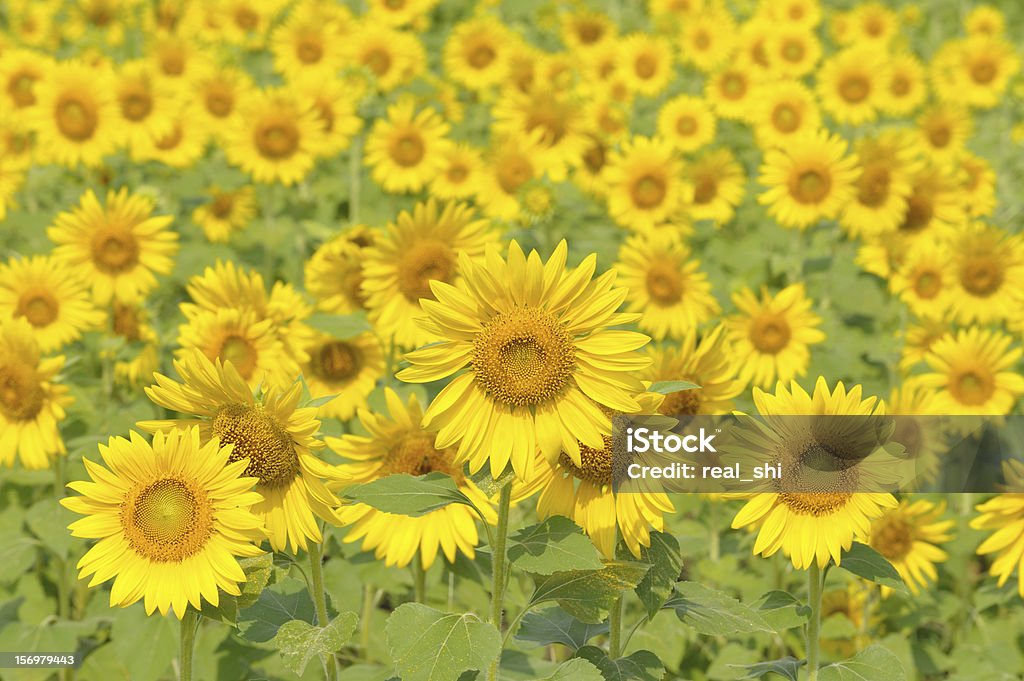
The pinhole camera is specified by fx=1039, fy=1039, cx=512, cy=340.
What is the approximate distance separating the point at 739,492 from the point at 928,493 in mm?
2507

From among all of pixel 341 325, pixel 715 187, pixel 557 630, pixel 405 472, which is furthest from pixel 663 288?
pixel 557 630

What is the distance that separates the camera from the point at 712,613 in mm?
2521

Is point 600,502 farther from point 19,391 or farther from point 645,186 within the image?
point 645,186

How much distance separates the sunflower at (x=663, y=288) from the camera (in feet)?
17.0

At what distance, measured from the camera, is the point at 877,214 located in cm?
585

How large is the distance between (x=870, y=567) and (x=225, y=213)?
5373 mm

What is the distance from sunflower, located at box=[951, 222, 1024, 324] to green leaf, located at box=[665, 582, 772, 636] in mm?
3314

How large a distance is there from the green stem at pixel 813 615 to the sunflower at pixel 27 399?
2559mm

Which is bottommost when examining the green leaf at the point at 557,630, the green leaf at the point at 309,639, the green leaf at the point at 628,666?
the green leaf at the point at 628,666

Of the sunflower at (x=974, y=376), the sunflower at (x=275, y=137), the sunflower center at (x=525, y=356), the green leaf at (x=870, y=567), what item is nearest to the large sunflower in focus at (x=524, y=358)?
the sunflower center at (x=525, y=356)

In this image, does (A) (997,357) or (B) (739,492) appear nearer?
(B) (739,492)

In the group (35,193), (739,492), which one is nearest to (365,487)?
(739,492)

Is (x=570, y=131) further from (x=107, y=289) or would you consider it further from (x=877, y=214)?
(x=107, y=289)

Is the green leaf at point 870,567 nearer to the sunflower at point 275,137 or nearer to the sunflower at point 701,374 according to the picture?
the sunflower at point 701,374
